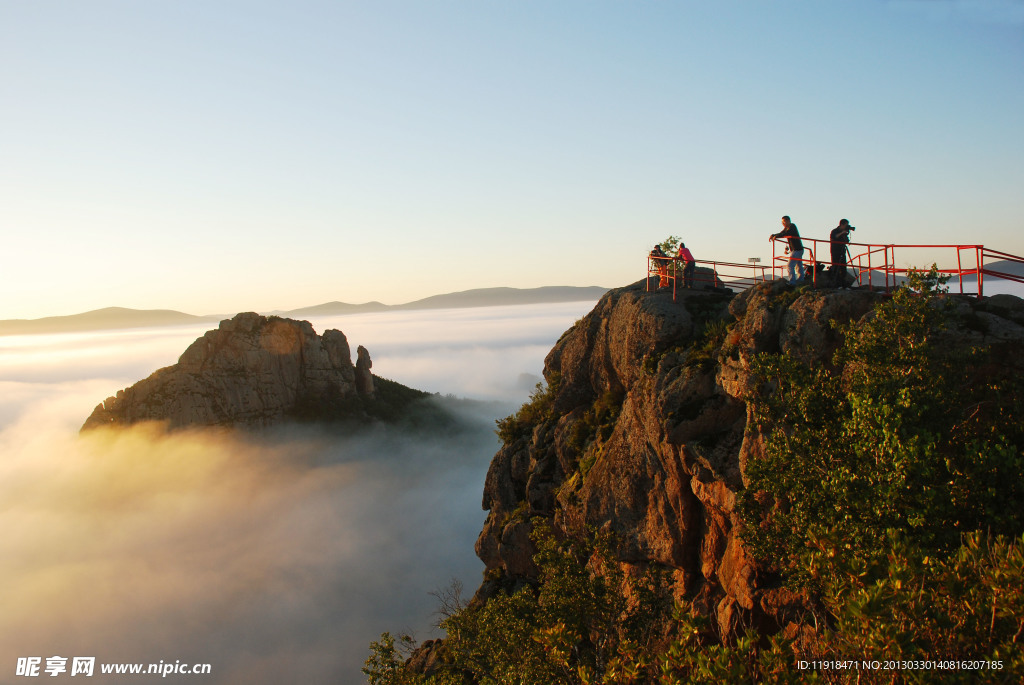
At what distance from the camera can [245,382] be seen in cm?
11112

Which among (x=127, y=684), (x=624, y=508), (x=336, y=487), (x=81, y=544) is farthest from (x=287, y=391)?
(x=624, y=508)

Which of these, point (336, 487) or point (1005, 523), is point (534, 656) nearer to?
point (1005, 523)

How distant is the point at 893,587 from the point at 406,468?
154 meters

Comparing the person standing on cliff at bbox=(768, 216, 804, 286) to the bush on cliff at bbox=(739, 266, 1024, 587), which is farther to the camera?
the person standing on cliff at bbox=(768, 216, 804, 286)

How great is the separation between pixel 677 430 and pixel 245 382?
104m

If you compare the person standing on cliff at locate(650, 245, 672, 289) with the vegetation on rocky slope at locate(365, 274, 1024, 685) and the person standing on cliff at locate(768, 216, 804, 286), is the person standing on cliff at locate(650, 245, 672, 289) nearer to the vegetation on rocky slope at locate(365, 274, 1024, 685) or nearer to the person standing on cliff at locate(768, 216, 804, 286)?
the person standing on cliff at locate(768, 216, 804, 286)

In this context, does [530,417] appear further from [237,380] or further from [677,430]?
[237,380]

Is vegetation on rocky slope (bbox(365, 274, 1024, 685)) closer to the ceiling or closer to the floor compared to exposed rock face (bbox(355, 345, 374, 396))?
closer to the ceiling

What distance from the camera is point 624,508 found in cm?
2611

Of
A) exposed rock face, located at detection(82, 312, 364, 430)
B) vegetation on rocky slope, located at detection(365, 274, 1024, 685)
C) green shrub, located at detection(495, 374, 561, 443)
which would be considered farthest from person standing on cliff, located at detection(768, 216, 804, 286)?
exposed rock face, located at detection(82, 312, 364, 430)

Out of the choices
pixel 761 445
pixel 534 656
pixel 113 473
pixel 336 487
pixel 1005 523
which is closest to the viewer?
pixel 1005 523

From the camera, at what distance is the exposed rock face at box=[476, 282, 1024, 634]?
20.2m

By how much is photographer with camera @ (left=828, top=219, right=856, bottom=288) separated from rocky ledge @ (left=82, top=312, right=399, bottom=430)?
103 m

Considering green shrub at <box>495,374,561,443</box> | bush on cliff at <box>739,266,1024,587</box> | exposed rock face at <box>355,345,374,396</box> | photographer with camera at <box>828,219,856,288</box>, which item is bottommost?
exposed rock face at <box>355,345,374,396</box>
